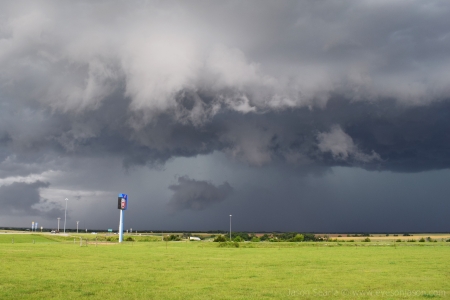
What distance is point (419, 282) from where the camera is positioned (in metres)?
26.7

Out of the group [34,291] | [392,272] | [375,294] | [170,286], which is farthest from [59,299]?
[392,272]

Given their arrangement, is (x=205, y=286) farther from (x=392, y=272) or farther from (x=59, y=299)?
(x=392, y=272)

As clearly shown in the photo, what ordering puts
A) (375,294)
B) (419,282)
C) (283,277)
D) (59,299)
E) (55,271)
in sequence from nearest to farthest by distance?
(59,299), (375,294), (419,282), (283,277), (55,271)

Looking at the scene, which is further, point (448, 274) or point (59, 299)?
point (448, 274)

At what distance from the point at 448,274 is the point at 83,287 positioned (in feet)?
86.4

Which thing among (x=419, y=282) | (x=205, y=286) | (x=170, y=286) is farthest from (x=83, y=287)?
(x=419, y=282)

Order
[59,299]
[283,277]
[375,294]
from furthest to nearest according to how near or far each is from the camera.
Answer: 1. [283,277]
2. [375,294]
3. [59,299]

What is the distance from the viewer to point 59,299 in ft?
66.2

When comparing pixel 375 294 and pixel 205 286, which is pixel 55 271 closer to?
pixel 205 286

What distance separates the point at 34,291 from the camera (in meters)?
22.6

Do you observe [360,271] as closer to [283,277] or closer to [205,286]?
[283,277]

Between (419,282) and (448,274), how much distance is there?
6292mm

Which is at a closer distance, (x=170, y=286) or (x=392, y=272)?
(x=170, y=286)

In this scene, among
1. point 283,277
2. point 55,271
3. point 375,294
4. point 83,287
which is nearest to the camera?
point 375,294
